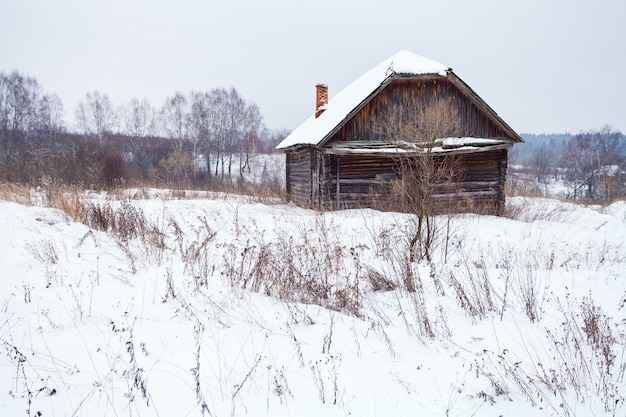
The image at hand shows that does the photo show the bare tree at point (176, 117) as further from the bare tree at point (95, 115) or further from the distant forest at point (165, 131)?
the bare tree at point (95, 115)

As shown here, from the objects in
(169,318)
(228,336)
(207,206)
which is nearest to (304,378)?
(228,336)

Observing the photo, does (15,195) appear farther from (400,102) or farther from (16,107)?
(16,107)

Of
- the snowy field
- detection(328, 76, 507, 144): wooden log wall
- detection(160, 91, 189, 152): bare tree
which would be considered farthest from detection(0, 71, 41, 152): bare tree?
the snowy field

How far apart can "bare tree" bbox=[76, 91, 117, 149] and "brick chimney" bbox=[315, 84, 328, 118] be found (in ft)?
106

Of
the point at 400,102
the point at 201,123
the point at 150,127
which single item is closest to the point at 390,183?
the point at 400,102

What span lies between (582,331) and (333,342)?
2415 millimetres

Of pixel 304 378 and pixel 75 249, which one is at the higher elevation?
pixel 75 249

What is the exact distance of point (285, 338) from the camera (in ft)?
11.3

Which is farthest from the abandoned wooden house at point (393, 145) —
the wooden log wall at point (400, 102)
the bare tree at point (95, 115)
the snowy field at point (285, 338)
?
the bare tree at point (95, 115)

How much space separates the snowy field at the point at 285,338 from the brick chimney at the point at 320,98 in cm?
1208

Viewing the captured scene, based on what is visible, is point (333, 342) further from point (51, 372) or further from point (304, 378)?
point (51, 372)

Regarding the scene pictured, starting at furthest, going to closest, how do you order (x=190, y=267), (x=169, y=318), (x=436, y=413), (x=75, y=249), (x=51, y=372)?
(x=75, y=249)
(x=190, y=267)
(x=169, y=318)
(x=51, y=372)
(x=436, y=413)

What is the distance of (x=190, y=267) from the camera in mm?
5051

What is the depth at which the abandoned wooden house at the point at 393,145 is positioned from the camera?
41.9 feet
